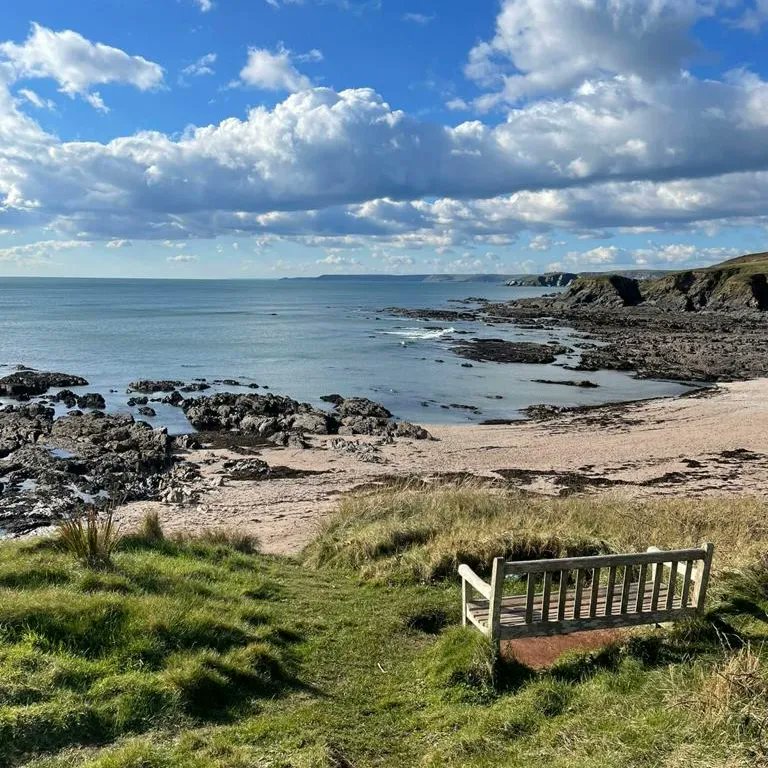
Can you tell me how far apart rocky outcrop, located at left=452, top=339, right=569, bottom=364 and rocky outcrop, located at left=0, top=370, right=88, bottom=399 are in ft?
103

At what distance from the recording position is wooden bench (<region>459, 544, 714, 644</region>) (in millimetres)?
6969

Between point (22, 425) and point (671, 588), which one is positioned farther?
point (22, 425)

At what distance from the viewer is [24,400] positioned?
125ft

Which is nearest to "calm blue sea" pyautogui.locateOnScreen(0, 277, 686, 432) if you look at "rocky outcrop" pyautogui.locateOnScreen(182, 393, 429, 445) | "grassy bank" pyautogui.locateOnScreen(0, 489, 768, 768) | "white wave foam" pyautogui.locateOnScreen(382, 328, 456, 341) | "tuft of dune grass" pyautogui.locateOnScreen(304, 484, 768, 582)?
"white wave foam" pyautogui.locateOnScreen(382, 328, 456, 341)

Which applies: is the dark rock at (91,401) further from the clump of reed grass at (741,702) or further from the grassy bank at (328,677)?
the clump of reed grass at (741,702)

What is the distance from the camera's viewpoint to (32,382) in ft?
135

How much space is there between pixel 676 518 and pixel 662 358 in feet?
150

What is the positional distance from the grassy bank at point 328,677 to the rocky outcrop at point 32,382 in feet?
110

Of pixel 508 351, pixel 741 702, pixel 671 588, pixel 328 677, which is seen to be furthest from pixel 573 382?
pixel 741 702

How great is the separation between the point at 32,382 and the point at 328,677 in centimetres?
4032

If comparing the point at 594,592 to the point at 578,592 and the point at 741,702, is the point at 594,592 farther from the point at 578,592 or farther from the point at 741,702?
the point at 741,702

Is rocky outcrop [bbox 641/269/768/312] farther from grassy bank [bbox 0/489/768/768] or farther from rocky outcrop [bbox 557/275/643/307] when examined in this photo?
grassy bank [bbox 0/489/768/768]

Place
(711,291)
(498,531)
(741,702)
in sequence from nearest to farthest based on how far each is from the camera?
(741,702), (498,531), (711,291)

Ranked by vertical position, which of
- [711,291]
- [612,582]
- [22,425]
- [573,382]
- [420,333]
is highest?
[711,291]
